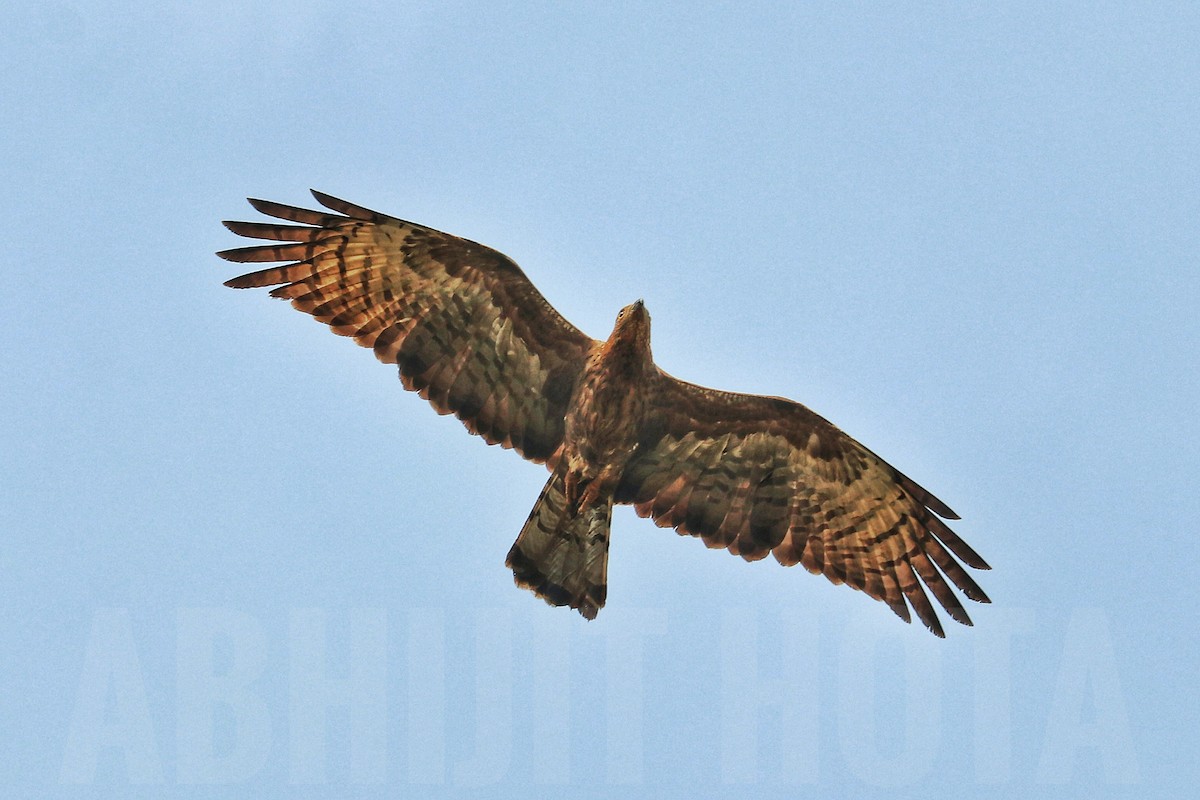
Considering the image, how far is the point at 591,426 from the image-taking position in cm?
1577

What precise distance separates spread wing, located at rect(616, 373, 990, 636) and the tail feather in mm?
691

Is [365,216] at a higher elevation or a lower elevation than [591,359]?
higher

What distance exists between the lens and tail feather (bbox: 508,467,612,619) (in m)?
15.9

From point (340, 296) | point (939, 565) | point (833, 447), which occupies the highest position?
point (340, 296)

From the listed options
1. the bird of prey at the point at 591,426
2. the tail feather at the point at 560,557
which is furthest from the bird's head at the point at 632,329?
the tail feather at the point at 560,557

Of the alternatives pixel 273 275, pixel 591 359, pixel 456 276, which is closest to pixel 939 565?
pixel 591 359

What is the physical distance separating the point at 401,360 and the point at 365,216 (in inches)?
53.7

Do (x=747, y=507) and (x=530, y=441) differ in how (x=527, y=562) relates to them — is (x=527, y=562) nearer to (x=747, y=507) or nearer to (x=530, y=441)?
(x=530, y=441)

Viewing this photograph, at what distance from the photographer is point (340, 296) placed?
15898mm

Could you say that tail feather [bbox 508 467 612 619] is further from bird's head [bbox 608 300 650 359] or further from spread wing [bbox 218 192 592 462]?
bird's head [bbox 608 300 650 359]

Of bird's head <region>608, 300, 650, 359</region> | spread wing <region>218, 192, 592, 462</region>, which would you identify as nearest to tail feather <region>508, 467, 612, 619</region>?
spread wing <region>218, 192, 592, 462</region>

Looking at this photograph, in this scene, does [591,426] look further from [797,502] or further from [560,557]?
[797,502]

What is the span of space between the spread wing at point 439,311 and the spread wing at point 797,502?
1110 mm

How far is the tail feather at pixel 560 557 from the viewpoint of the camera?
52.3 ft
